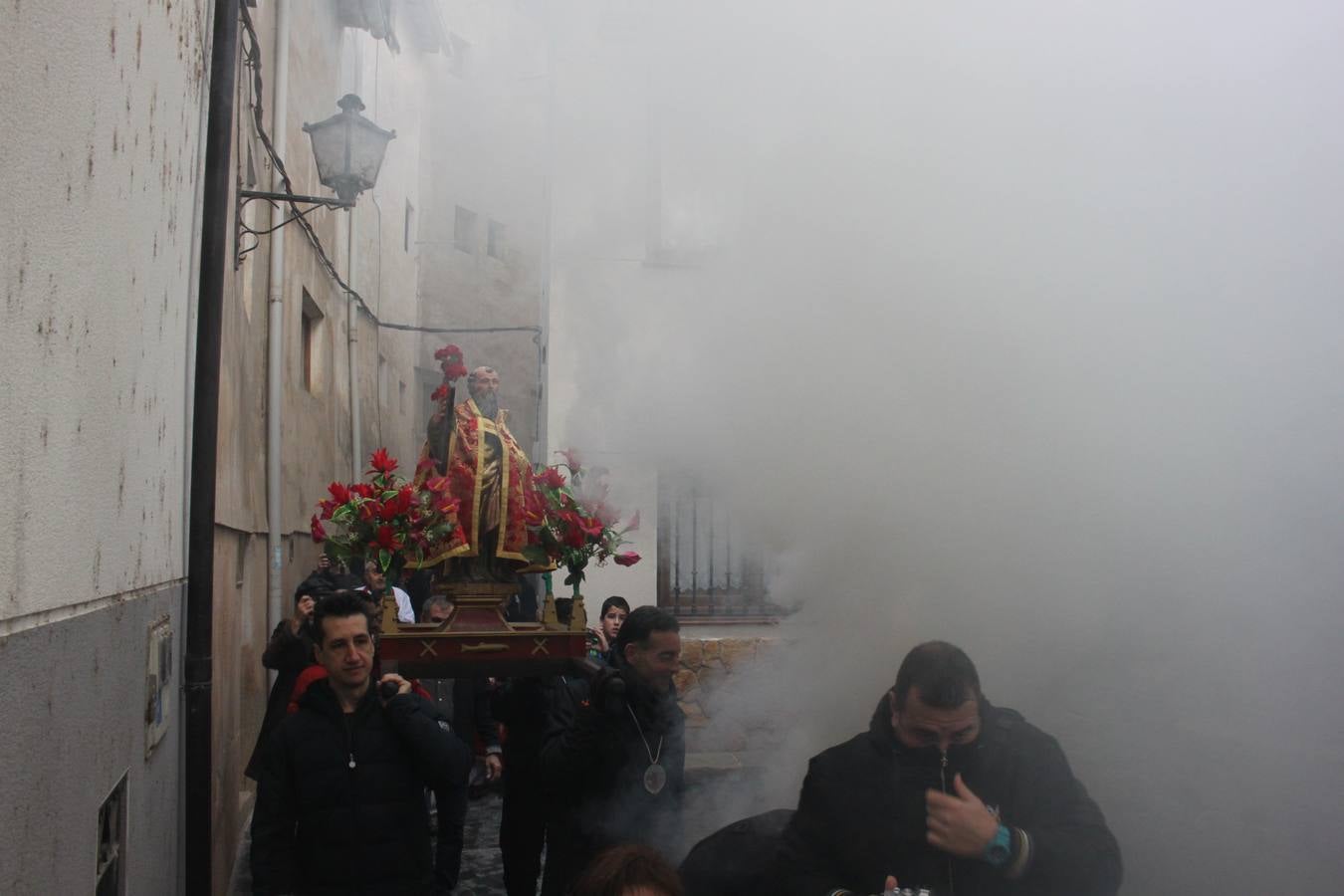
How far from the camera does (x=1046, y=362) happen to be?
13.2ft

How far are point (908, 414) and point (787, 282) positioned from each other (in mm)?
710

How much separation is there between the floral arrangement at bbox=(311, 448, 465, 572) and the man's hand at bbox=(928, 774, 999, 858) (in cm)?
262

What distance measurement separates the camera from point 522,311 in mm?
13148

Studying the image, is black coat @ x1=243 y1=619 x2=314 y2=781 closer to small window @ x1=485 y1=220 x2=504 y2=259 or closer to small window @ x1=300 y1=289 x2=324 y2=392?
Result: small window @ x1=300 y1=289 x2=324 y2=392

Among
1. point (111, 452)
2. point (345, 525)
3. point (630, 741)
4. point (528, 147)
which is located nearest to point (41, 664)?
point (111, 452)

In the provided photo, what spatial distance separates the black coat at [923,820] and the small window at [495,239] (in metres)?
9.92

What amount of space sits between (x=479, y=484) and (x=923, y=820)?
8.59ft

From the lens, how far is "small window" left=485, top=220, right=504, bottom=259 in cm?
1195

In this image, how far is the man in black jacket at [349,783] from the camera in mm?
2709

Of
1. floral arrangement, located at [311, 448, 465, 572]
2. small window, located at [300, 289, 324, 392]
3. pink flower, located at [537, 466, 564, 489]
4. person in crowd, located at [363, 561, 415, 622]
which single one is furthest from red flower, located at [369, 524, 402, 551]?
small window, located at [300, 289, 324, 392]

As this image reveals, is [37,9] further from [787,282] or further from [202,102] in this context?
[787,282]

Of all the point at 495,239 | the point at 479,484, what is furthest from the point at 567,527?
the point at 495,239

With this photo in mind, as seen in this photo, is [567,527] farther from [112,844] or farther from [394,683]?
[112,844]

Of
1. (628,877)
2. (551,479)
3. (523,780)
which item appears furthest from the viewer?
(551,479)
